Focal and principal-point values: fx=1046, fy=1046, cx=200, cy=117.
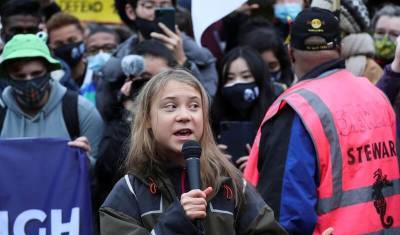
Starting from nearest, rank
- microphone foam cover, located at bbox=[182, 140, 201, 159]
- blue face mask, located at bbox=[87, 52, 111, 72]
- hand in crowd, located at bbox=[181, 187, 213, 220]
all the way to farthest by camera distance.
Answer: hand in crowd, located at bbox=[181, 187, 213, 220], microphone foam cover, located at bbox=[182, 140, 201, 159], blue face mask, located at bbox=[87, 52, 111, 72]

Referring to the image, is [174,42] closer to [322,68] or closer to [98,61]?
[98,61]

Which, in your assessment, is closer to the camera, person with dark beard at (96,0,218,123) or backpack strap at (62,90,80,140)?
backpack strap at (62,90,80,140)

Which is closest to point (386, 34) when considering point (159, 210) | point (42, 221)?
point (42, 221)

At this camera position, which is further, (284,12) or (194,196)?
(284,12)

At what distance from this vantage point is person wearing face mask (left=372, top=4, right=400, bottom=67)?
8422 millimetres

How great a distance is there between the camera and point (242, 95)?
7.31 metres

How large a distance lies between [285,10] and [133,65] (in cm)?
351

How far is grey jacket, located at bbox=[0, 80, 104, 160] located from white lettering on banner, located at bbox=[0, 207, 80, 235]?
57 centimetres

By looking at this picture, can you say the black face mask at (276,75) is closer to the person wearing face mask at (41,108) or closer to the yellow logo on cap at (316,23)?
the person wearing face mask at (41,108)

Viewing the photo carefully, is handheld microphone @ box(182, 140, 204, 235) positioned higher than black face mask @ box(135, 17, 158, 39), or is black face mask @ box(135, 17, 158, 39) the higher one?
black face mask @ box(135, 17, 158, 39)

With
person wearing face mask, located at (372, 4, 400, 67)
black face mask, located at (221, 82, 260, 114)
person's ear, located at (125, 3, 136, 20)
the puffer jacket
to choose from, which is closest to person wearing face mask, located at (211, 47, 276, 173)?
black face mask, located at (221, 82, 260, 114)

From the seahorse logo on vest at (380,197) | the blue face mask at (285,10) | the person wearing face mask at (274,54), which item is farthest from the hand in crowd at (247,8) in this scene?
the seahorse logo on vest at (380,197)

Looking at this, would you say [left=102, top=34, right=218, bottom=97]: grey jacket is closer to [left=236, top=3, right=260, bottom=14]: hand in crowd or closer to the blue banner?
the blue banner

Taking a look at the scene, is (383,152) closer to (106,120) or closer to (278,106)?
(278,106)
